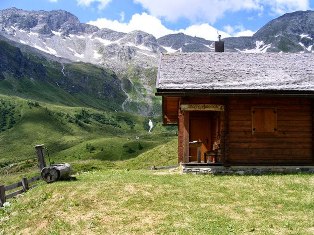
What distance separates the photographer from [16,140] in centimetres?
15088

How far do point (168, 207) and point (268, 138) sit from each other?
34.4 ft

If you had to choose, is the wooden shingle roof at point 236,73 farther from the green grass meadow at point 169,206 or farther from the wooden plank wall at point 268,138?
the green grass meadow at point 169,206

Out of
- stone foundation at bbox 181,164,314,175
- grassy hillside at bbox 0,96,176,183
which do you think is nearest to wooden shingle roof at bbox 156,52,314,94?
stone foundation at bbox 181,164,314,175

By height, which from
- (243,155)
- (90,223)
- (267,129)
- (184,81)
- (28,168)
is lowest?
(28,168)

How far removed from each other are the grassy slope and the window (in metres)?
3.73

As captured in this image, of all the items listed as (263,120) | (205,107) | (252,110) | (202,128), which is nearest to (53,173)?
(205,107)

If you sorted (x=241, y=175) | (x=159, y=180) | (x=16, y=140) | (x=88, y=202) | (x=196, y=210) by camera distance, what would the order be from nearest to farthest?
(x=196, y=210), (x=88, y=202), (x=159, y=180), (x=241, y=175), (x=16, y=140)

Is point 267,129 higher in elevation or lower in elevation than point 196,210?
higher

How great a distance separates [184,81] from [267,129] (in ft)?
19.0

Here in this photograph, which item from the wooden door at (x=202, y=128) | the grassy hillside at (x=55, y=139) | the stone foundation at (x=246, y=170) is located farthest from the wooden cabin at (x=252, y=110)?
the grassy hillside at (x=55, y=139)

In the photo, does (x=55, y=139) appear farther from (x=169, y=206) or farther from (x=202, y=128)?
(x=169, y=206)

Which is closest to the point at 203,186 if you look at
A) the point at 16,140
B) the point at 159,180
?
the point at 159,180

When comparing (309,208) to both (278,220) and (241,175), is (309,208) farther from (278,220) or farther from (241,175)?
(241,175)

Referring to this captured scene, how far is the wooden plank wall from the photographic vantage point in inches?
976
